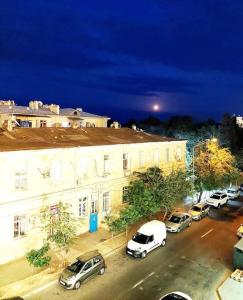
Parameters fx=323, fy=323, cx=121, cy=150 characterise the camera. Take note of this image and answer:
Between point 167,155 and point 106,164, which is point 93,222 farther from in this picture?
point 167,155

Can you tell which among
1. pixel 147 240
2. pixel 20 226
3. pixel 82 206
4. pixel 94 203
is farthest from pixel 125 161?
pixel 20 226

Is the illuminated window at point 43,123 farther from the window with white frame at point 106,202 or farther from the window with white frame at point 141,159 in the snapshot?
the window with white frame at point 106,202

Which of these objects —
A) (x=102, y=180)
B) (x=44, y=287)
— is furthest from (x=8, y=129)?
(x=44, y=287)

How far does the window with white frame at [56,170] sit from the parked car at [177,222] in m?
11.4

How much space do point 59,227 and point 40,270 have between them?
308 cm

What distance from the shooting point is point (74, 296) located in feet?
61.6

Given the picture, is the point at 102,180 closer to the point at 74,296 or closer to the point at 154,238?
the point at 154,238

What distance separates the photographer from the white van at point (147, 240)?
79.5ft

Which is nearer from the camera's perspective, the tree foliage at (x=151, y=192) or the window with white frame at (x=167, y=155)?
the tree foliage at (x=151, y=192)

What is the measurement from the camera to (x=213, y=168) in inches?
1694

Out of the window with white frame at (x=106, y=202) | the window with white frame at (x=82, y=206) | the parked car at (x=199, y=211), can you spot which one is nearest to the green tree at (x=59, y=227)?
the window with white frame at (x=82, y=206)

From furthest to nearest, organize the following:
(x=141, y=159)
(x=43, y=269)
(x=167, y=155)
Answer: (x=167, y=155) → (x=141, y=159) → (x=43, y=269)

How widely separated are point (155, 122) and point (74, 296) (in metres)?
97.5

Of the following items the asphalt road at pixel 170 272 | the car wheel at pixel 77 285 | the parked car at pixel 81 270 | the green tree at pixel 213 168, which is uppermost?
the green tree at pixel 213 168
